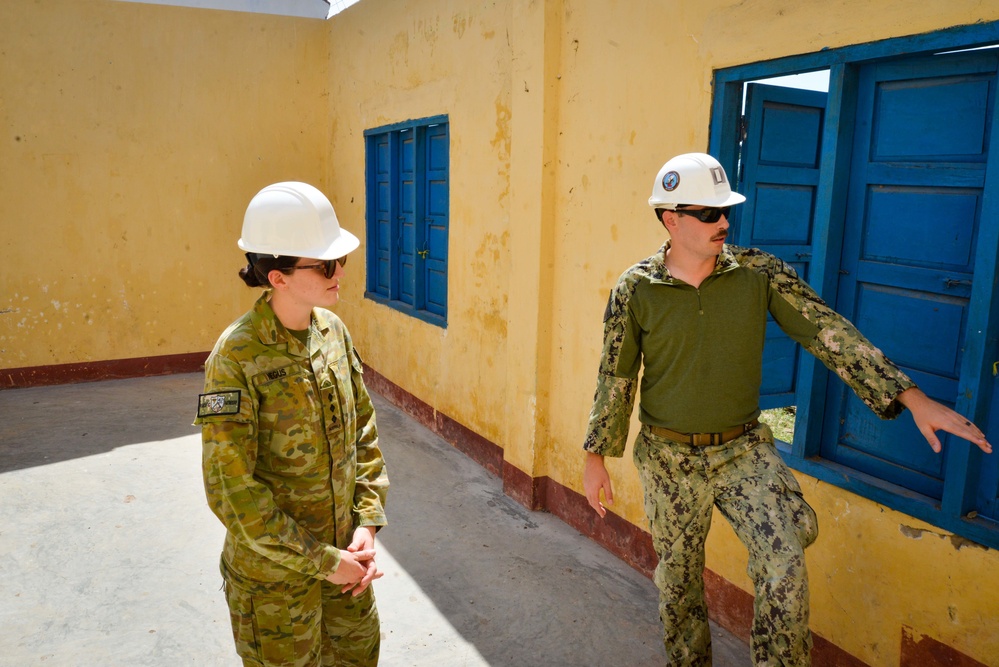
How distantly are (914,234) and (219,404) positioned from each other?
2422 millimetres

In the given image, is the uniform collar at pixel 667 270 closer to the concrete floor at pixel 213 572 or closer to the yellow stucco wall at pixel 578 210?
the yellow stucco wall at pixel 578 210

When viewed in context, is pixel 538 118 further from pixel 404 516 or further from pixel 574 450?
pixel 404 516

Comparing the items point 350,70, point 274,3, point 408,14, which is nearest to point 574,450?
point 408,14

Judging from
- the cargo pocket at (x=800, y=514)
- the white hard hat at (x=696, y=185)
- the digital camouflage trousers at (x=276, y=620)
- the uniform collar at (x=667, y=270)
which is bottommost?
the digital camouflage trousers at (x=276, y=620)

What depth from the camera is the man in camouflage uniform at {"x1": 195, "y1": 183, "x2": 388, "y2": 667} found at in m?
1.97

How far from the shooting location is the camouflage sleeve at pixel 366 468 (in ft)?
7.82

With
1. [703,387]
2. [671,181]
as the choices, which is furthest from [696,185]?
[703,387]

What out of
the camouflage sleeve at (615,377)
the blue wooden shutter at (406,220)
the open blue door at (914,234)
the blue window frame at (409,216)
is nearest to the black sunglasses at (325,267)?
the camouflage sleeve at (615,377)

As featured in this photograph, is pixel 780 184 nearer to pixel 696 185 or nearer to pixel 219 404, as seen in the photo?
pixel 696 185

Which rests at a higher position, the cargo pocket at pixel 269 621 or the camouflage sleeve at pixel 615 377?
the camouflage sleeve at pixel 615 377

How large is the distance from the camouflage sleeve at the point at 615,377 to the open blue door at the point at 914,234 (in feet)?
2.92

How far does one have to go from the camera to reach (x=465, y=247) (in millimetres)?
5746

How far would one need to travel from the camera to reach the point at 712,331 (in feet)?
8.81

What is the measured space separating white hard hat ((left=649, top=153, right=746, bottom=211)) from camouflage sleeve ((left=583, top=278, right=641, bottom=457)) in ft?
1.18
